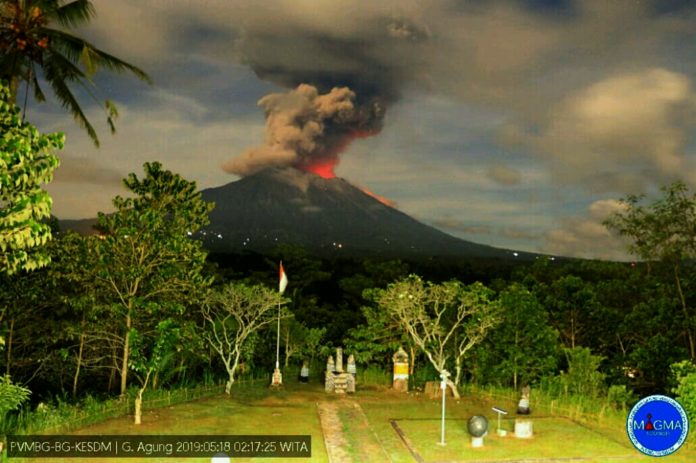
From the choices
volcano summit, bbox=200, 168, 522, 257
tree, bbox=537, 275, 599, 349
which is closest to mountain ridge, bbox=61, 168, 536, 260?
volcano summit, bbox=200, 168, 522, 257

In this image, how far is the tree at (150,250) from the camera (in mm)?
14609

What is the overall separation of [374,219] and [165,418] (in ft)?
292

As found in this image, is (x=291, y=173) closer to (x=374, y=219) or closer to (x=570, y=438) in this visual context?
(x=374, y=219)

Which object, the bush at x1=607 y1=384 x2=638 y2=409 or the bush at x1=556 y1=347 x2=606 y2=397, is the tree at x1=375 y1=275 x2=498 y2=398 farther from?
the bush at x1=607 y1=384 x2=638 y2=409

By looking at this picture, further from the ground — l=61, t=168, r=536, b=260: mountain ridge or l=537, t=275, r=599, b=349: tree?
l=61, t=168, r=536, b=260: mountain ridge

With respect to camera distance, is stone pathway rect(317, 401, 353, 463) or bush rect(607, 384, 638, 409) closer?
stone pathway rect(317, 401, 353, 463)

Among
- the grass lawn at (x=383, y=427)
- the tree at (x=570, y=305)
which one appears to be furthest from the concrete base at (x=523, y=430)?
the tree at (x=570, y=305)

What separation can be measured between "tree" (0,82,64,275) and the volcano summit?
6727 centimetres

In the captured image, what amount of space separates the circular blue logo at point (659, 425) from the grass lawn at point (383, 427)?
0.25 meters

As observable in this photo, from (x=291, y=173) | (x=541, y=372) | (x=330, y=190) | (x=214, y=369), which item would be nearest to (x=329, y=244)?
(x=330, y=190)

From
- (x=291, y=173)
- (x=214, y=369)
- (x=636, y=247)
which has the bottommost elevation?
(x=214, y=369)

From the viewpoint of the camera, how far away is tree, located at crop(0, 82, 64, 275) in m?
7.71

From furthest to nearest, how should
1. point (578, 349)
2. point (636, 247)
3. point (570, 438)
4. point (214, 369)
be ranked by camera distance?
point (214, 369) → point (636, 247) → point (578, 349) → point (570, 438)

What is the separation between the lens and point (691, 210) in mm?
17328
